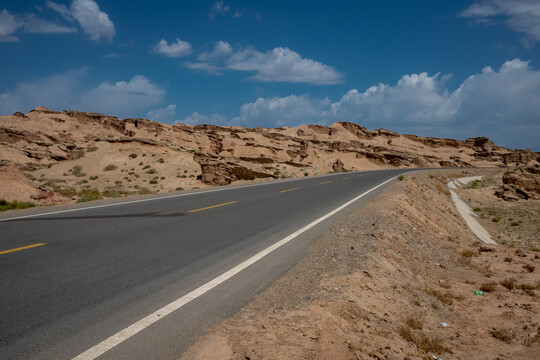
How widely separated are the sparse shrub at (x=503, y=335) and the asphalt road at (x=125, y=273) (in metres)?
2.92

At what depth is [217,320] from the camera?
13.1ft

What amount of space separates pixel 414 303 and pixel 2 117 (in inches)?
3518

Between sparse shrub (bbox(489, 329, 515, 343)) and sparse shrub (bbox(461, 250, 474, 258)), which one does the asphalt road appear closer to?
sparse shrub (bbox(489, 329, 515, 343))

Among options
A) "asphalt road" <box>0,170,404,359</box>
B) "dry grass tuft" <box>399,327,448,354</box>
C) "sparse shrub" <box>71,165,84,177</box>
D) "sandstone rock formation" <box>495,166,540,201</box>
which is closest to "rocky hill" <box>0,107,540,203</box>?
"sparse shrub" <box>71,165,84,177</box>

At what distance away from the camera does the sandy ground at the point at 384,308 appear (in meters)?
3.57

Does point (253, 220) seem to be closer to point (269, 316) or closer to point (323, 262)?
point (323, 262)

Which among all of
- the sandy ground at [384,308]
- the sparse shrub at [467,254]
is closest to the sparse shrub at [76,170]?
the sandy ground at [384,308]

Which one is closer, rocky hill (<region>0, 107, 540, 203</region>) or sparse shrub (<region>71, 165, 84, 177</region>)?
rocky hill (<region>0, 107, 540, 203</region>)

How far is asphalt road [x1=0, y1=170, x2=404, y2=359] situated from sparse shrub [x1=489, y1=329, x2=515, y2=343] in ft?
9.58

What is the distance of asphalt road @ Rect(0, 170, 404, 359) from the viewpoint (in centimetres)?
358

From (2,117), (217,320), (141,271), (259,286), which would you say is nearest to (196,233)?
(141,271)

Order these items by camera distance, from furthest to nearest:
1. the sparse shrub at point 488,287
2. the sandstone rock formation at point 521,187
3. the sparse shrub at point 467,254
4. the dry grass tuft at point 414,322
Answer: the sandstone rock formation at point 521,187
the sparse shrub at point 467,254
the sparse shrub at point 488,287
the dry grass tuft at point 414,322

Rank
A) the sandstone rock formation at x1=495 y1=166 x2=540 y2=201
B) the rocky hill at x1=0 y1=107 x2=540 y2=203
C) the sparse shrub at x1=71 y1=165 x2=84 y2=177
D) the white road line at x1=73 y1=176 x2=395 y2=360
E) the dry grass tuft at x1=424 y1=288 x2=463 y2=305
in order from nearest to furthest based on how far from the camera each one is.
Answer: the white road line at x1=73 y1=176 x2=395 y2=360, the dry grass tuft at x1=424 y1=288 x2=463 y2=305, the sandstone rock formation at x1=495 y1=166 x2=540 y2=201, the rocky hill at x1=0 y1=107 x2=540 y2=203, the sparse shrub at x1=71 y1=165 x2=84 y2=177

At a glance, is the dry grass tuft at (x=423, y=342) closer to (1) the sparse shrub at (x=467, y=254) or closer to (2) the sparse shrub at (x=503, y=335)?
(2) the sparse shrub at (x=503, y=335)
